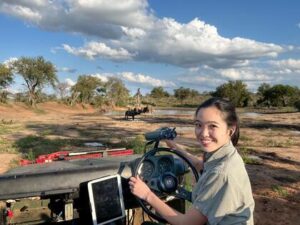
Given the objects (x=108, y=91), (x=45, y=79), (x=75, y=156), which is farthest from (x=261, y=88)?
(x=75, y=156)

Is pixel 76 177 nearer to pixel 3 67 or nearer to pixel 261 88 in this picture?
pixel 3 67

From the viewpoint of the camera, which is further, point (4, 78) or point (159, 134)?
point (4, 78)

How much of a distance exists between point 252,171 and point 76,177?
8.28m

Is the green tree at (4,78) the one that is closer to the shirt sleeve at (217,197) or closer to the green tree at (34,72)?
the green tree at (34,72)

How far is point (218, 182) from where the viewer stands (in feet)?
8.34

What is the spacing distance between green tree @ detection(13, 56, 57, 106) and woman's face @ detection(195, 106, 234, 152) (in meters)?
55.7

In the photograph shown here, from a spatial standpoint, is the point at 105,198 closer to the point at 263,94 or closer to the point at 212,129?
the point at 212,129

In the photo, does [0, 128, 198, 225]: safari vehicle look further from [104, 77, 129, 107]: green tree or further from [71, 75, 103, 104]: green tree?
[104, 77, 129, 107]: green tree

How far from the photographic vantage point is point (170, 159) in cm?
357

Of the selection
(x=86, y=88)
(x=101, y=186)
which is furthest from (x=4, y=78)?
(x=101, y=186)

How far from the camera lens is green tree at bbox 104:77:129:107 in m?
75.0

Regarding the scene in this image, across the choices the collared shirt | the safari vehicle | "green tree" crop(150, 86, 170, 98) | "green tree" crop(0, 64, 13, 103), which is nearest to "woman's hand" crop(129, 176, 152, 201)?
the safari vehicle

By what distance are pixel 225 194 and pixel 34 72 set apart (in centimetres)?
5757

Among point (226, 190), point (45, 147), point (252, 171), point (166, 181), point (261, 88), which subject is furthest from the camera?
point (261, 88)
